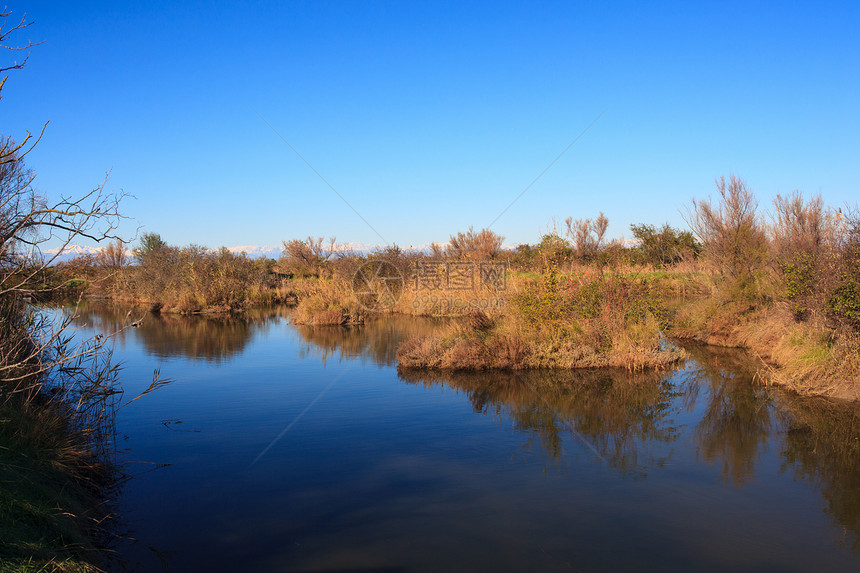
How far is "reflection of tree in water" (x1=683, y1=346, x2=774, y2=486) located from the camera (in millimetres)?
8609

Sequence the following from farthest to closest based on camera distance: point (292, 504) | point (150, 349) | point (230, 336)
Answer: point (230, 336) → point (150, 349) → point (292, 504)

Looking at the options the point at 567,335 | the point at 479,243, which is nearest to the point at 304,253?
the point at 479,243

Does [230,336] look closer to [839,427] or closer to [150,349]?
[150,349]

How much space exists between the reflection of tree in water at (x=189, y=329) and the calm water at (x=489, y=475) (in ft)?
14.9

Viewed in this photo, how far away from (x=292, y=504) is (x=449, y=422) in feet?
13.4

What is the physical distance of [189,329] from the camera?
24031mm

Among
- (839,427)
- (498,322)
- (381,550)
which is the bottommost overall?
(381,550)

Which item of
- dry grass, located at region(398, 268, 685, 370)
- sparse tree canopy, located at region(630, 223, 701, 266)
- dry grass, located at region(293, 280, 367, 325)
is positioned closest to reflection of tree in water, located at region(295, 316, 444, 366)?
dry grass, located at region(293, 280, 367, 325)

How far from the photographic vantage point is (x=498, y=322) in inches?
682

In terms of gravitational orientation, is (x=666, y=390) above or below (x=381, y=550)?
above

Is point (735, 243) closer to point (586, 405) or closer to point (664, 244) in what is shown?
point (586, 405)

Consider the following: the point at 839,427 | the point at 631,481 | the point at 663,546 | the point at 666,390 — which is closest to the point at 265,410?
the point at 631,481

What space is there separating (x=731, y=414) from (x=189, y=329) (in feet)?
70.0

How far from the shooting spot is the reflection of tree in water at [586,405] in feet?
29.9
